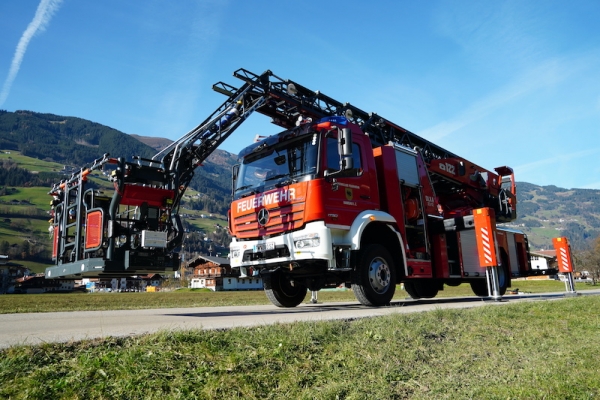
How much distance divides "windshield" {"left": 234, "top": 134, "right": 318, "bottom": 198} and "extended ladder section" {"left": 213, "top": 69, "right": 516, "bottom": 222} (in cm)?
229

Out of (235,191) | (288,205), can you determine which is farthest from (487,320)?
(235,191)

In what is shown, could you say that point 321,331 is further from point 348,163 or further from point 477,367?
point 348,163

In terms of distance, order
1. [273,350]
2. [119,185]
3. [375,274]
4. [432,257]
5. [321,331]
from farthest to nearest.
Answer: [432,257] < [375,274] < [119,185] < [321,331] < [273,350]

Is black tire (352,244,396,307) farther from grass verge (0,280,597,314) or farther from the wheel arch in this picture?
grass verge (0,280,597,314)

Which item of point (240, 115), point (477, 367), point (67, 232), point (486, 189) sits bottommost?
point (477, 367)

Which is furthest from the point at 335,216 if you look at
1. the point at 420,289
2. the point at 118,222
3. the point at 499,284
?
the point at 499,284

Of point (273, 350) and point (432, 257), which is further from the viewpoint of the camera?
point (432, 257)

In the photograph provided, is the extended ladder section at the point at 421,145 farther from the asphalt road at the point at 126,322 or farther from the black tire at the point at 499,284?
the asphalt road at the point at 126,322

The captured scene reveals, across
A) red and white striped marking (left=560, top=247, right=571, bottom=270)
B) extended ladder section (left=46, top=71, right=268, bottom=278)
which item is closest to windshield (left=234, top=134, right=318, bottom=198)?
extended ladder section (left=46, top=71, right=268, bottom=278)

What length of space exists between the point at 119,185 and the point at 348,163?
12.5 feet

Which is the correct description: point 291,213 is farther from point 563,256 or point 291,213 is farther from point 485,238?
point 563,256

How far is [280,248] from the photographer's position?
8.27 m

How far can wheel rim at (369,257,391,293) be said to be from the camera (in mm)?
8672

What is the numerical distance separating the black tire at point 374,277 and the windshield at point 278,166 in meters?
1.90
